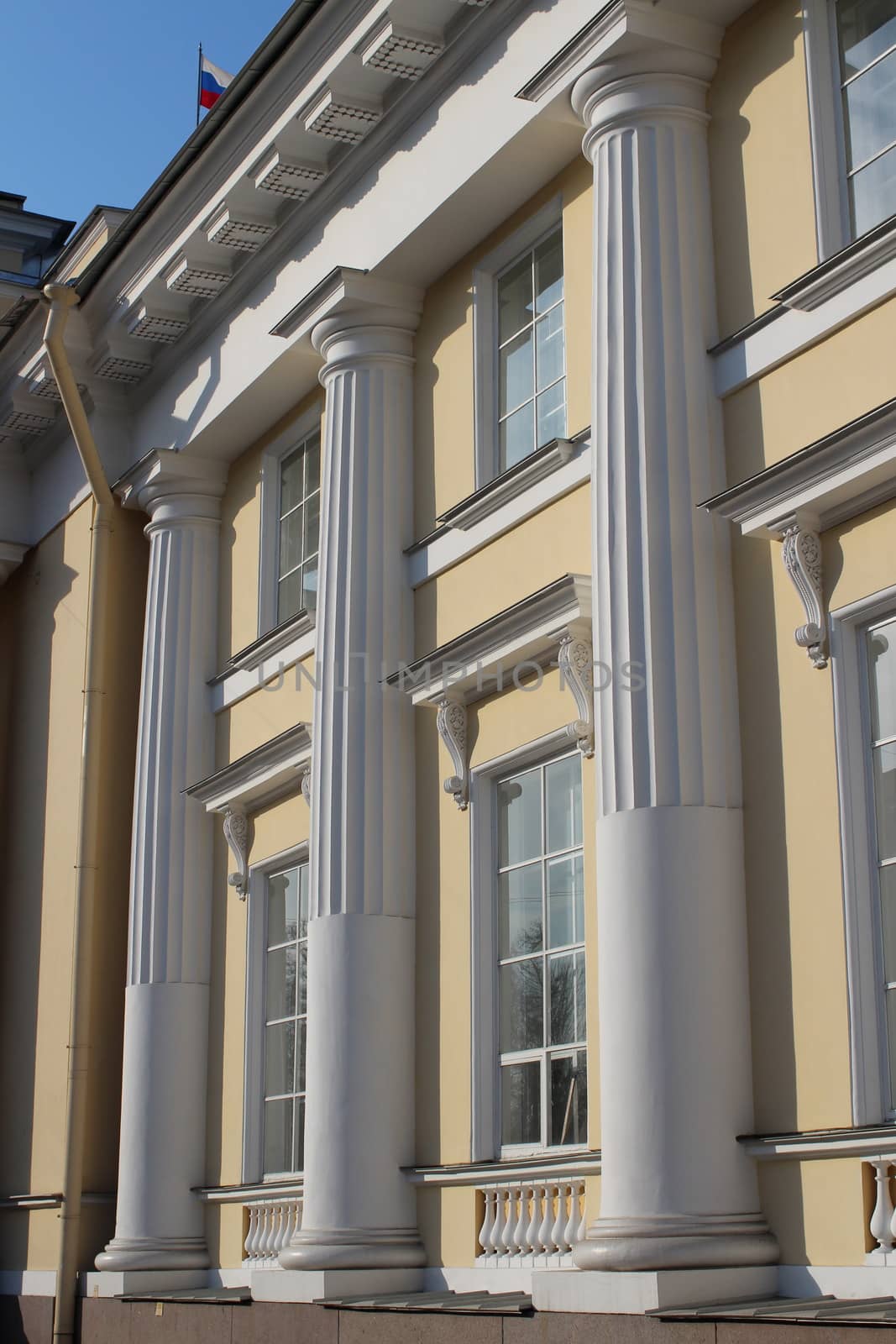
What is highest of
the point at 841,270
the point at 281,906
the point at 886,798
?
the point at 841,270

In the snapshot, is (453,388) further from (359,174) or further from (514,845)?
(514,845)

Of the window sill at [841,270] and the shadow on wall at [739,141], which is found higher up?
the shadow on wall at [739,141]

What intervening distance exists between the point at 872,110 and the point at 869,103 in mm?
41

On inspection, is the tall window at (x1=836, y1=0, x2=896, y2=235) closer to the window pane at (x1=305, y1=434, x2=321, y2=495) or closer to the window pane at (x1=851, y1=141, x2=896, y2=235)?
the window pane at (x1=851, y1=141, x2=896, y2=235)

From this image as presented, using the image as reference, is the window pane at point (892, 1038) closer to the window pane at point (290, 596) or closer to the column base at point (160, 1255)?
the window pane at point (290, 596)

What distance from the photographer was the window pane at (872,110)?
25.0 ft

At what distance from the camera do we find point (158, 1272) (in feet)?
39.2

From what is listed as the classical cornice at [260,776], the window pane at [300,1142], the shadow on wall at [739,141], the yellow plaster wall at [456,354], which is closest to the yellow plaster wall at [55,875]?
the classical cornice at [260,776]

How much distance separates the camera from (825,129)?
25.8ft

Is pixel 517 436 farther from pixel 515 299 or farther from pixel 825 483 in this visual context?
pixel 825 483

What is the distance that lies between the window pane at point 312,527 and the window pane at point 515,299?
2.40 m

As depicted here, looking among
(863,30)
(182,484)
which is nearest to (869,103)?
(863,30)

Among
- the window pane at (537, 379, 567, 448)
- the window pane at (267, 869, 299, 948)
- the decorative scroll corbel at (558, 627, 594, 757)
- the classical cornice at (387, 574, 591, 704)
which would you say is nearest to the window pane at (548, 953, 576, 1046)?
the decorative scroll corbel at (558, 627, 594, 757)

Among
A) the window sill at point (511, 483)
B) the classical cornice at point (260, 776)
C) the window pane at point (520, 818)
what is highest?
the window sill at point (511, 483)
